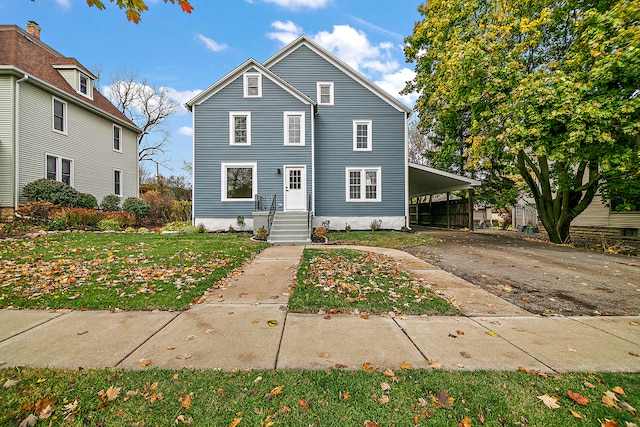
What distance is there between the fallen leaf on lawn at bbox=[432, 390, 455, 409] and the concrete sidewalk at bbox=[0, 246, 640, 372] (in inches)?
15.4

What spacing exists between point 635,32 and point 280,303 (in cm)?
1052

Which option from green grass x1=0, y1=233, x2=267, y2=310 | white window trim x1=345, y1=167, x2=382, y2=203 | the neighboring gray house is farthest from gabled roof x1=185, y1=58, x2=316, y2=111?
green grass x1=0, y1=233, x2=267, y2=310

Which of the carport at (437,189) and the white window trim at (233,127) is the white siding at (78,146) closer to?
the white window trim at (233,127)

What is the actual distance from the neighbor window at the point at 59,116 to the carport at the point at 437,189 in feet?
58.9

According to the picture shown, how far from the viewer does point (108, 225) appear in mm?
12641

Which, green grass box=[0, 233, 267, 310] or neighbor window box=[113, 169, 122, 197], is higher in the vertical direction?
neighbor window box=[113, 169, 122, 197]

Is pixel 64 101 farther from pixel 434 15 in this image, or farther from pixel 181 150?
pixel 434 15

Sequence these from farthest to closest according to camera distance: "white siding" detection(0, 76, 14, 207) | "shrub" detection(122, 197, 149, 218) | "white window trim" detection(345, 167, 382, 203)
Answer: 1. "shrub" detection(122, 197, 149, 218)
2. "white window trim" detection(345, 167, 382, 203)
3. "white siding" detection(0, 76, 14, 207)

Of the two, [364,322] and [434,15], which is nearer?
[364,322]

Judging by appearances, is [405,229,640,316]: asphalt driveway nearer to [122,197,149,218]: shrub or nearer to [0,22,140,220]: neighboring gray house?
[122,197,149,218]: shrub

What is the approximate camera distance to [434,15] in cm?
1391

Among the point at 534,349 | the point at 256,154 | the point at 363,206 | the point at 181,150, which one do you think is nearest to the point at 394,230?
the point at 363,206

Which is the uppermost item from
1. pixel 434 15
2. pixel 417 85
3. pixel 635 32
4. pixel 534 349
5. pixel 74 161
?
pixel 434 15

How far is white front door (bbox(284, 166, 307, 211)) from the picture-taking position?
13742 millimetres
